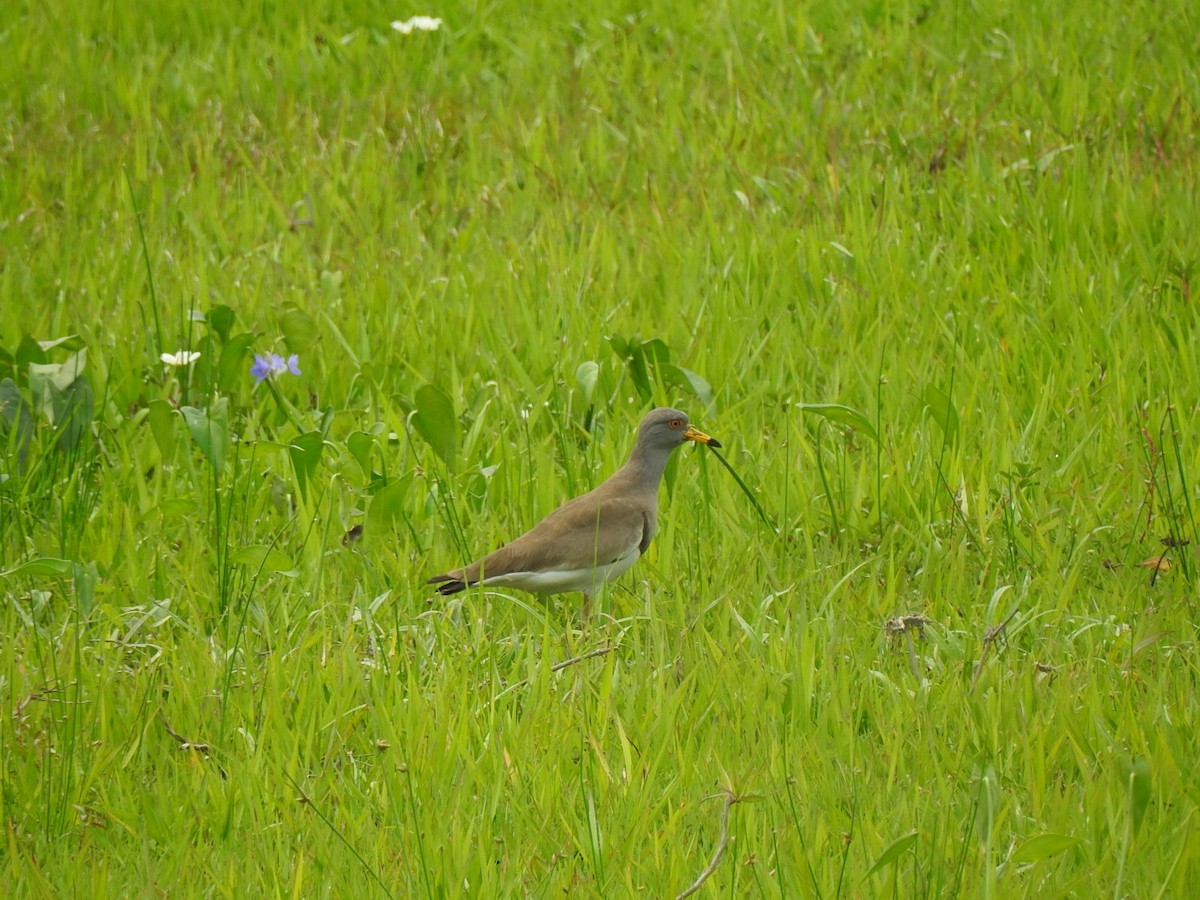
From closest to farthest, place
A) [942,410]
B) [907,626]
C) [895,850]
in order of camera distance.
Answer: [895,850] → [907,626] → [942,410]

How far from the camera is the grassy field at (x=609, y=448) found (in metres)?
3.41

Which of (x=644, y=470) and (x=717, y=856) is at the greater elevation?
(x=717, y=856)

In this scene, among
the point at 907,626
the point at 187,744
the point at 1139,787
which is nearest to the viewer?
the point at 1139,787

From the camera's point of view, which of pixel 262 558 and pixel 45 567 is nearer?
pixel 45 567

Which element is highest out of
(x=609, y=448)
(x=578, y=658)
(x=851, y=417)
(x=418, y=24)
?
(x=418, y=24)

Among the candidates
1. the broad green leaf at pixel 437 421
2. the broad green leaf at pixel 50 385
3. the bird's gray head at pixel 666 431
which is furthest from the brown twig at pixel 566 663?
the broad green leaf at pixel 50 385

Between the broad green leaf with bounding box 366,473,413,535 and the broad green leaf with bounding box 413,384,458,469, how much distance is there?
0.28 m

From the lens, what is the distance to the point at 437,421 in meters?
5.10

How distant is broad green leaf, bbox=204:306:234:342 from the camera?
6.02m

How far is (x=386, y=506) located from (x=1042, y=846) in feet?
8.31

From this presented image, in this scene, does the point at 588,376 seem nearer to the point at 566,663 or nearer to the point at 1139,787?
the point at 566,663

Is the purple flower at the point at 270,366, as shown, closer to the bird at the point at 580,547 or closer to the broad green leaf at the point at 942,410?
the bird at the point at 580,547

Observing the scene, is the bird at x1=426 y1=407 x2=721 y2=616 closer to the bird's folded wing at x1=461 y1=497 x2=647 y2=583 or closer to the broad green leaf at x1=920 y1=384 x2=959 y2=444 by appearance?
the bird's folded wing at x1=461 y1=497 x2=647 y2=583

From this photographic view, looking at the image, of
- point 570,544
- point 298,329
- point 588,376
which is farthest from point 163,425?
point 570,544
